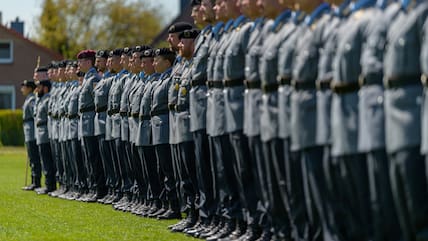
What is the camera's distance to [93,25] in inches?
3361

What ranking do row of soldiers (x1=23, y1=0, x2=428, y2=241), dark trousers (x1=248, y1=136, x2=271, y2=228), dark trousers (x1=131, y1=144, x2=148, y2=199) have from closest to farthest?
row of soldiers (x1=23, y1=0, x2=428, y2=241) → dark trousers (x1=248, y1=136, x2=271, y2=228) → dark trousers (x1=131, y1=144, x2=148, y2=199)

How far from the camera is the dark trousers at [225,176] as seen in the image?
12086mm

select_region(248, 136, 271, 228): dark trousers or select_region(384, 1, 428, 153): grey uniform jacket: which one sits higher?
select_region(384, 1, 428, 153): grey uniform jacket

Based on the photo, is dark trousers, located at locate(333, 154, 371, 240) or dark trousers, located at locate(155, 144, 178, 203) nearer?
dark trousers, located at locate(333, 154, 371, 240)

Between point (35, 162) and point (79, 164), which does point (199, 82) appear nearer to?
point (79, 164)

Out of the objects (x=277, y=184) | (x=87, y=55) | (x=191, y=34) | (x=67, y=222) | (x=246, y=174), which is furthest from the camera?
(x=87, y=55)

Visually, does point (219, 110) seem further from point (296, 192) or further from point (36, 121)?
point (36, 121)

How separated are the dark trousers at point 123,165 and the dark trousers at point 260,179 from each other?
642cm

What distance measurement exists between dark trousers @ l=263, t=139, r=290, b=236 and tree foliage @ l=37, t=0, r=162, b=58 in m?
69.2

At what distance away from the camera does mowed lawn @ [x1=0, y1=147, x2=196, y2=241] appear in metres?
13.1

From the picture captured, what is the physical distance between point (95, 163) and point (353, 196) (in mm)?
10768

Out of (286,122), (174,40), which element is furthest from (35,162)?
(286,122)

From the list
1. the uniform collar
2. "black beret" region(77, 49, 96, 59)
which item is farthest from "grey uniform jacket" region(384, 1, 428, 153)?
"black beret" region(77, 49, 96, 59)

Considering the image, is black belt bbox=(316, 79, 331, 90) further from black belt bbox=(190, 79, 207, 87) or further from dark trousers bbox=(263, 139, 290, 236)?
black belt bbox=(190, 79, 207, 87)
